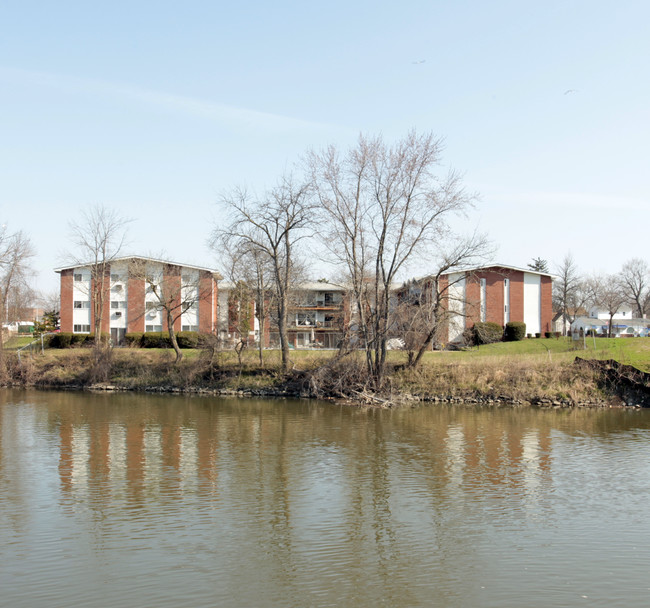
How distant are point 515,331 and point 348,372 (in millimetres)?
26479

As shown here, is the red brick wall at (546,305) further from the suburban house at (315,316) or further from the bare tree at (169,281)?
the bare tree at (169,281)

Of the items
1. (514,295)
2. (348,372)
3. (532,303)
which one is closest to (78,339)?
(348,372)

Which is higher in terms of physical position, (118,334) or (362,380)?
(118,334)

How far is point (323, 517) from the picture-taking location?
514 inches

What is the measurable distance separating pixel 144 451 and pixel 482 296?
1791 inches

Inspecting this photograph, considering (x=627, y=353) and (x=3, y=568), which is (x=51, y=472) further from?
(x=627, y=353)

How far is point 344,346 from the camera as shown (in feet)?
122

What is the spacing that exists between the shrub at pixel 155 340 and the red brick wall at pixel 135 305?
10.5ft

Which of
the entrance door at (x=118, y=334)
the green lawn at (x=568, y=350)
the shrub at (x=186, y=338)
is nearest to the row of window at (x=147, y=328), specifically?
the entrance door at (x=118, y=334)

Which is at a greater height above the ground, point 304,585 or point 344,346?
point 344,346

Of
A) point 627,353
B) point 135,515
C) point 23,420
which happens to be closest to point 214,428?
point 23,420

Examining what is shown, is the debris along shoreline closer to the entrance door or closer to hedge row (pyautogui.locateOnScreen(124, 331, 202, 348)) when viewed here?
hedge row (pyautogui.locateOnScreen(124, 331, 202, 348))

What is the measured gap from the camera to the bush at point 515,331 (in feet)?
188

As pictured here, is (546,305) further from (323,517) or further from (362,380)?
(323,517)
